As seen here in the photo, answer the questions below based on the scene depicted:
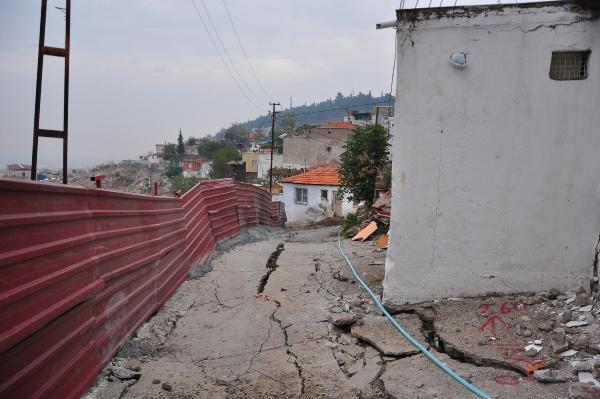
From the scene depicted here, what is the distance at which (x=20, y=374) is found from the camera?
8.30 ft

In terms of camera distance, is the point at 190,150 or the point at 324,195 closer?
the point at 324,195

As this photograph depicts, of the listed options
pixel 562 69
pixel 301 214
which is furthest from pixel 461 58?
pixel 301 214

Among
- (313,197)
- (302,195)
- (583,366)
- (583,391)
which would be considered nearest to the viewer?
(583,391)

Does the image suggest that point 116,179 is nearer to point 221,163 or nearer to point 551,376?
point 221,163

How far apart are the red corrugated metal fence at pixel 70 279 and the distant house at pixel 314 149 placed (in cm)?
3936

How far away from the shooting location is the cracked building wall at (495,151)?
476 centimetres

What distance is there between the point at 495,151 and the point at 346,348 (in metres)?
2.68

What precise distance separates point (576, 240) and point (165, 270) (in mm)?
4837

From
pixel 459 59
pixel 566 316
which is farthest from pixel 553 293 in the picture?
pixel 459 59

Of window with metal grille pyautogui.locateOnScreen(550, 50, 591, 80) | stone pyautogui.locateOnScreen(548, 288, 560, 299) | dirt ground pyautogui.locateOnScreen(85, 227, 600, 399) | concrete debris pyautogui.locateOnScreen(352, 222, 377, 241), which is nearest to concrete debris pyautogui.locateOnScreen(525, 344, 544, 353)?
dirt ground pyautogui.locateOnScreen(85, 227, 600, 399)

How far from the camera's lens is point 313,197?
2766cm

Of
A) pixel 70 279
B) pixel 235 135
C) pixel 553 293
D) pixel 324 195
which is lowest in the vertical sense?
pixel 553 293

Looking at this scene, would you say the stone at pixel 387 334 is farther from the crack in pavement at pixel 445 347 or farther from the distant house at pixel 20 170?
the distant house at pixel 20 170

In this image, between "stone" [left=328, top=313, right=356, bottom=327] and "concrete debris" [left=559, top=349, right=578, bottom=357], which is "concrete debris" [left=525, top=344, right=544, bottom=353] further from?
"stone" [left=328, top=313, right=356, bottom=327]
